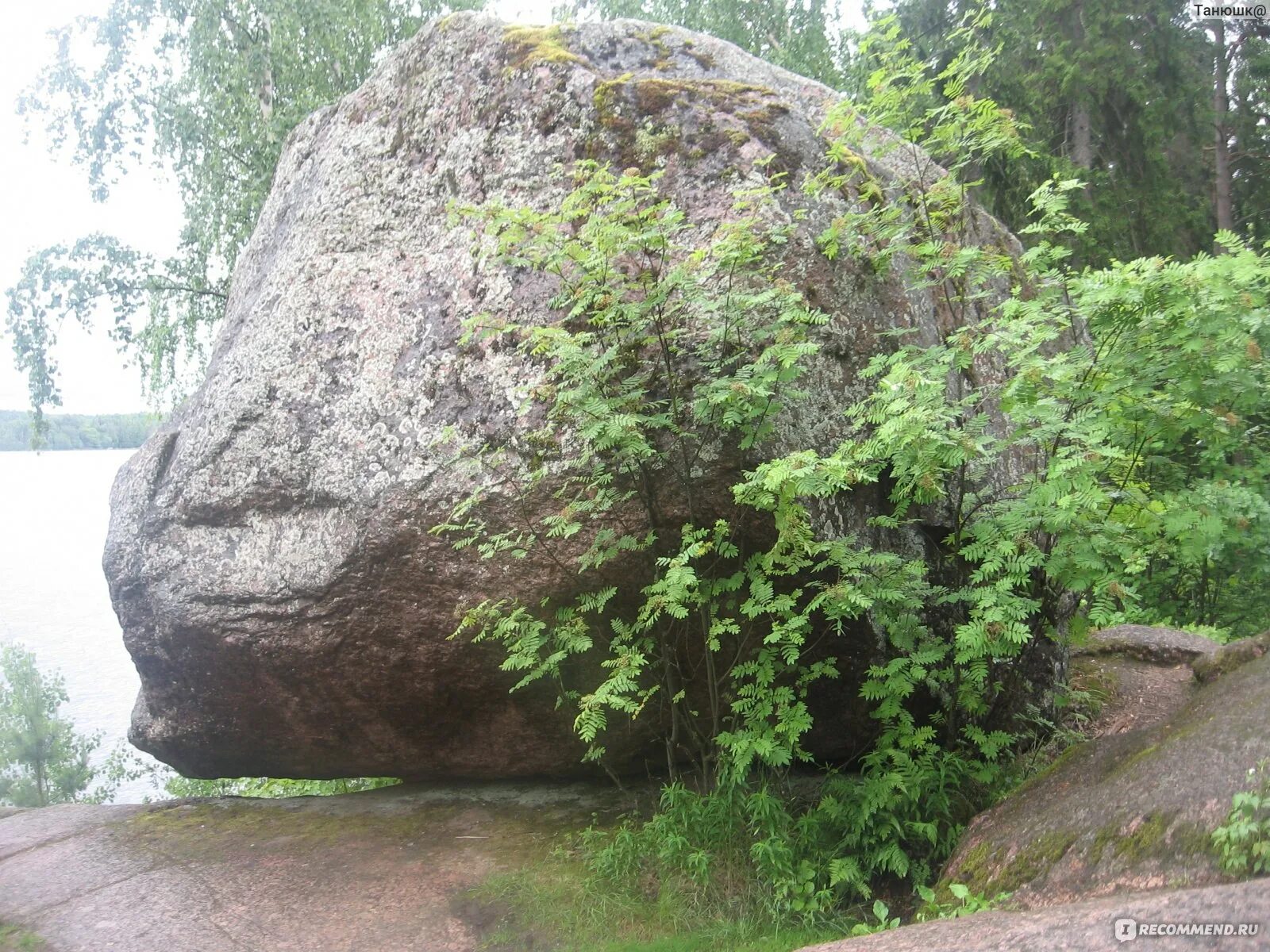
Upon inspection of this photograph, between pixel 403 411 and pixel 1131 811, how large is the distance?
3.75 m

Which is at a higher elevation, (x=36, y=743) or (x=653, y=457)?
(x=653, y=457)

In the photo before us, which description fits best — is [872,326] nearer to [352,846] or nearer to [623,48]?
[623,48]

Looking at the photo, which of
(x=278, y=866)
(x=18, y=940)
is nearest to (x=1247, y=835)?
(x=278, y=866)

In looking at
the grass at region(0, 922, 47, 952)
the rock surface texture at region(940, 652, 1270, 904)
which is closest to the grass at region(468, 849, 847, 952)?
the rock surface texture at region(940, 652, 1270, 904)

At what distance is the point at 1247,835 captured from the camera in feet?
8.91

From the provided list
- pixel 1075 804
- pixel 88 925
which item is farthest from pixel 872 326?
pixel 88 925

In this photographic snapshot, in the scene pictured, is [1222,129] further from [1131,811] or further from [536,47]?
[1131,811]

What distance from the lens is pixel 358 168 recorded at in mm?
6008

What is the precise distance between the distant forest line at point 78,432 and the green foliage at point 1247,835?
42.6 ft

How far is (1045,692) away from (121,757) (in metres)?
17.2

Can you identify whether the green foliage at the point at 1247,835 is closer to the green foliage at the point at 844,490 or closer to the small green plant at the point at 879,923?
the green foliage at the point at 844,490

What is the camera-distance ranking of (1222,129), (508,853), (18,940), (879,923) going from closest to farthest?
(879,923) < (18,940) < (508,853) < (1222,129)

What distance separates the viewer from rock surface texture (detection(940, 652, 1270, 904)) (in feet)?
9.90

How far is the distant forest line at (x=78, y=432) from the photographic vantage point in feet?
42.8
